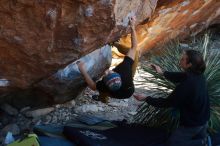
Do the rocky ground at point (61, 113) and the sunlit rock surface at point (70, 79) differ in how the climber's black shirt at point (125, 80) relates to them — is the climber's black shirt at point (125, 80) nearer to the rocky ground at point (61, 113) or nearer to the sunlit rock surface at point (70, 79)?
the sunlit rock surface at point (70, 79)

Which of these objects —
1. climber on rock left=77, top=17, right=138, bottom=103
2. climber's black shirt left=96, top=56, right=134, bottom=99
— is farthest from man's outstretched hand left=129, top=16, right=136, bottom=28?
climber's black shirt left=96, top=56, right=134, bottom=99

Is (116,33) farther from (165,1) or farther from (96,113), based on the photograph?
(165,1)

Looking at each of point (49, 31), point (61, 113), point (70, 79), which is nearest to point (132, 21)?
point (49, 31)

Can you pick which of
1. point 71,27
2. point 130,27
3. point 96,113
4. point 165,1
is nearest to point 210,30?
point 165,1

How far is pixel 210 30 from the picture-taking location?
38.1 ft

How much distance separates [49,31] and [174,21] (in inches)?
191

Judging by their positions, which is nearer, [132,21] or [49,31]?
[49,31]

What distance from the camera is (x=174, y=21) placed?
9.53 metres

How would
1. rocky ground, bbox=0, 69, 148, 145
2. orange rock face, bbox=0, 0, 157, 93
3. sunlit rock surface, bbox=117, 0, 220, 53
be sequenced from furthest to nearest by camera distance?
sunlit rock surface, bbox=117, 0, 220, 53
rocky ground, bbox=0, 69, 148, 145
orange rock face, bbox=0, 0, 157, 93

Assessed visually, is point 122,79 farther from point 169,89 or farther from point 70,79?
point 70,79

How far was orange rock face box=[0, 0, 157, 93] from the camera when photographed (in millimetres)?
4934

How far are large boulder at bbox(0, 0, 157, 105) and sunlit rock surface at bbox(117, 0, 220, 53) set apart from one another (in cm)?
329

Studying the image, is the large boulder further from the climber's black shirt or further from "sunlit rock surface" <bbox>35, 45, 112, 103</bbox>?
"sunlit rock surface" <bbox>35, 45, 112, 103</bbox>

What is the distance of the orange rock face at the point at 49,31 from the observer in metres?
4.93
